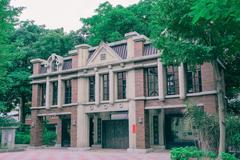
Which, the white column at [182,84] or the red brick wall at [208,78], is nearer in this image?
the red brick wall at [208,78]

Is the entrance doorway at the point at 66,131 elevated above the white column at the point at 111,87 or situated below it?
below

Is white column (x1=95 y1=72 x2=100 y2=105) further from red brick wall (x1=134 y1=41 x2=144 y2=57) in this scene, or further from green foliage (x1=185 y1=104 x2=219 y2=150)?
green foliage (x1=185 y1=104 x2=219 y2=150)

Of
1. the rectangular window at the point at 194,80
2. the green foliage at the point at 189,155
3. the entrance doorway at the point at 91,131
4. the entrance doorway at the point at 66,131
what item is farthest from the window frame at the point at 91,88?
the green foliage at the point at 189,155

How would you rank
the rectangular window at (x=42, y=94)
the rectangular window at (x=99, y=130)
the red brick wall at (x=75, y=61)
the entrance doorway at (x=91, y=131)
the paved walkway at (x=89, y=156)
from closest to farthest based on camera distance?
the paved walkway at (x=89, y=156) < the red brick wall at (x=75, y=61) < the entrance doorway at (x=91, y=131) < the rectangular window at (x=99, y=130) < the rectangular window at (x=42, y=94)

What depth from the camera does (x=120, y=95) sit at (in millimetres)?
22375

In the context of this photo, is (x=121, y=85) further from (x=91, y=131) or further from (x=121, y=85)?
(x=91, y=131)

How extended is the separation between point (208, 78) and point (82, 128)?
34.3 ft

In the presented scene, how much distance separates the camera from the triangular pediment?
22.4 metres

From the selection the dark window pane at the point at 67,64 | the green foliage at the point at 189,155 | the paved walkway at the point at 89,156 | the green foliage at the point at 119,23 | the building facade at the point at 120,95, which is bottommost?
the paved walkway at the point at 89,156

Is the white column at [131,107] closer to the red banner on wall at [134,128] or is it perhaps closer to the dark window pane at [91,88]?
the red banner on wall at [134,128]

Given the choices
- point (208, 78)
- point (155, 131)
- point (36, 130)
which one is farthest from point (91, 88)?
point (208, 78)

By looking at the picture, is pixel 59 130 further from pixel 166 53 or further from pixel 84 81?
pixel 166 53

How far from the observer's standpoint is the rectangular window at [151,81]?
68.2 ft

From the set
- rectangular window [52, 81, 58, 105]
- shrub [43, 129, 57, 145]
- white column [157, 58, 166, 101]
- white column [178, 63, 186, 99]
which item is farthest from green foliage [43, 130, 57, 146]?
white column [178, 63, 186, 99]
